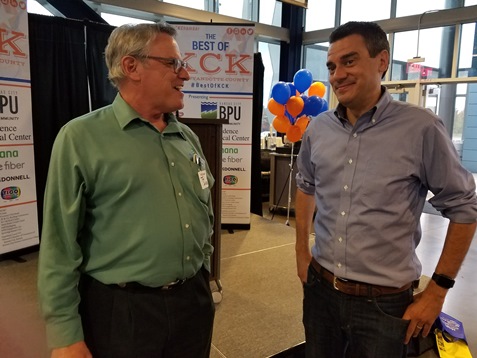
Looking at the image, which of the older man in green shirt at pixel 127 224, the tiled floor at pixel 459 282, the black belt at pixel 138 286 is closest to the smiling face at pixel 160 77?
the older man in green shirt at pixel 127 224

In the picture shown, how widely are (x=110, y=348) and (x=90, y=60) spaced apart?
3.32m

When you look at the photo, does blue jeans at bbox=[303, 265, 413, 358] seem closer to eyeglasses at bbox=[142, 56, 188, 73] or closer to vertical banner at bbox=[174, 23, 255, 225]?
eyeglasses at bbox=[142, 56, 188, 73]

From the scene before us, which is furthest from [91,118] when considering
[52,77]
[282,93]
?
[282,93]

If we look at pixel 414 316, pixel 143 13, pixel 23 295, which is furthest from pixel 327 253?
pixel 143 13

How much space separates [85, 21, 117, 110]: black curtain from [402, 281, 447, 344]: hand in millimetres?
3513

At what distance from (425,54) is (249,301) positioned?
6.22 meters

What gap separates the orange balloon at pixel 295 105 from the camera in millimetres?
4719

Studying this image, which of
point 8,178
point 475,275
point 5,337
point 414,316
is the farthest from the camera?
point 475,275

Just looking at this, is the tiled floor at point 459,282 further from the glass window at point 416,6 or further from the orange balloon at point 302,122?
the glass window at point 416,6

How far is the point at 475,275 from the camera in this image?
3.62m

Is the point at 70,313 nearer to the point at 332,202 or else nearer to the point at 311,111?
the point at 332,202

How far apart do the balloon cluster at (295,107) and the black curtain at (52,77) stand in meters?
2.32

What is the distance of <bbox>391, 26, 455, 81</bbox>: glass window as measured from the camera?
666 centimetres

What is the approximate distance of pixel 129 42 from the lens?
3.77ft
